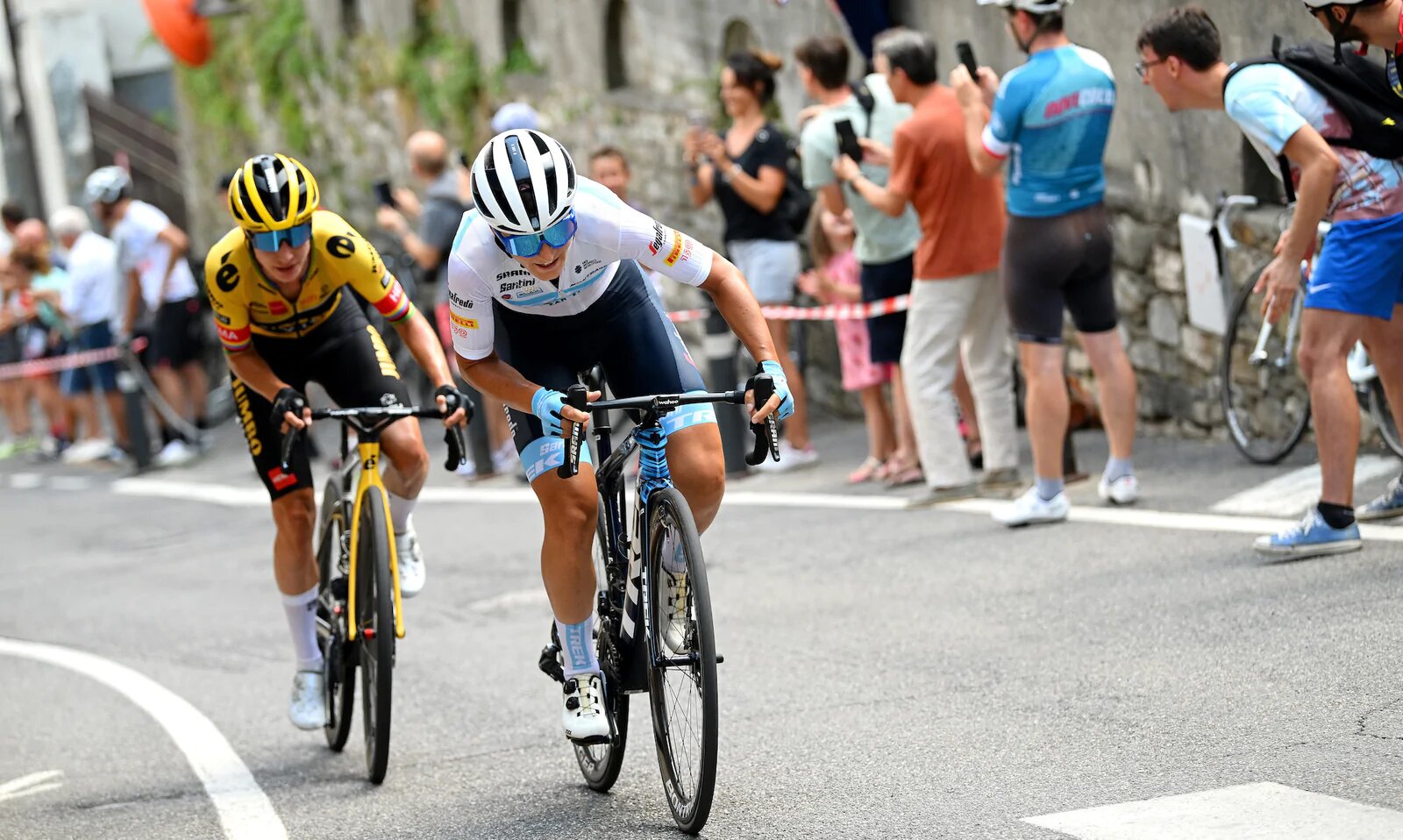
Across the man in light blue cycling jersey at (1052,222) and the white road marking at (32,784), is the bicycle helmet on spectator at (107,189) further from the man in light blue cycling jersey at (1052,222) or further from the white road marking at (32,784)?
the white road marking at (32,784)

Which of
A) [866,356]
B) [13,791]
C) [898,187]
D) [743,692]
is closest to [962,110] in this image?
[898,187]

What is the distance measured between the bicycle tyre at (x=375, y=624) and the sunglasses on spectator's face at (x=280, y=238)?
972 millimetres

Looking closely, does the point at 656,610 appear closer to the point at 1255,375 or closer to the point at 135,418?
the point at 1255,375

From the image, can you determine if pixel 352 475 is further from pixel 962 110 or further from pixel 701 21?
pixel 701 21

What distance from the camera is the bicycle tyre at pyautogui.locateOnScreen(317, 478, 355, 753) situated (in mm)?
7027

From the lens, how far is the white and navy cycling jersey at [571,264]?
5625 mm

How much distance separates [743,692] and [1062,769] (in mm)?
1875

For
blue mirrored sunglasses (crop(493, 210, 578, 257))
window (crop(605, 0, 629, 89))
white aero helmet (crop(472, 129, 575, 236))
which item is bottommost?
blue mirrored sunglasses (crop(493, 210, 578, 257))

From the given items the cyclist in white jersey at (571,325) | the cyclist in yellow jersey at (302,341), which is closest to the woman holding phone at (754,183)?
the cyclist in yellow jersey at (302,341)

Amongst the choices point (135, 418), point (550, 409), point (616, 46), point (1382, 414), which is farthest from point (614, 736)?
point (616, 46)

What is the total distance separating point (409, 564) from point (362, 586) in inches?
35.4

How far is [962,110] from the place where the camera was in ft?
30.7

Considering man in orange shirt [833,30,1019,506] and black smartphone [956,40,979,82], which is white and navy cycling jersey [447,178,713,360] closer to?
black smartphone [956,40,979,82]

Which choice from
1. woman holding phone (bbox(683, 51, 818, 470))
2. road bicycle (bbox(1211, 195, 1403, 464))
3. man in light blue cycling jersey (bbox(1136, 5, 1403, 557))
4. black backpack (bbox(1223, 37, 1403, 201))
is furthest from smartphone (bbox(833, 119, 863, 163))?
black backpack (bbox(1223, 37, 1403, 201))
